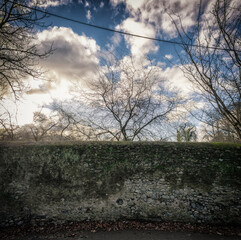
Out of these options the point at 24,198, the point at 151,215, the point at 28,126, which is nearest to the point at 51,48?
the point at 24,198

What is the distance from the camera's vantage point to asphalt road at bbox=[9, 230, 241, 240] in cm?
528

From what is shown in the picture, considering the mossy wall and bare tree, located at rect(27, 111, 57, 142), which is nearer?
the mossy wall

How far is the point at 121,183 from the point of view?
6.70m

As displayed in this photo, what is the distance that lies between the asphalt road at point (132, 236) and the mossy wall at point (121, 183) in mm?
697

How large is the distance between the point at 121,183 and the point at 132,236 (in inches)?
81.7

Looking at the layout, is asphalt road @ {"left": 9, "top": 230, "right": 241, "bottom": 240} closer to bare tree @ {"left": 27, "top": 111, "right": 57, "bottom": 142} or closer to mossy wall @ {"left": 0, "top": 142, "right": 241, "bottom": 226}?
mossy wall @ {"left": 0, "top": 142, "right": 241, "bottom": 226}

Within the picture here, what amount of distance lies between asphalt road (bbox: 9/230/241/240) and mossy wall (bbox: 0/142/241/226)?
70 centimetres

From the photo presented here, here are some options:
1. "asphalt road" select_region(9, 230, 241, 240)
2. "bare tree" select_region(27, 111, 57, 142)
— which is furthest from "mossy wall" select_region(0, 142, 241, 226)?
"bare tree" select_region(27, 111, 57, 142)

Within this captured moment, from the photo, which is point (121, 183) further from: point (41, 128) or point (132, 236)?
point (41, 128)

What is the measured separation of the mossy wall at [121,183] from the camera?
6.21 m

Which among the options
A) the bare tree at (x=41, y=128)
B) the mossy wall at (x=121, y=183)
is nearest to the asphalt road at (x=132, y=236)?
the mossy wall at (x=121, y=183)

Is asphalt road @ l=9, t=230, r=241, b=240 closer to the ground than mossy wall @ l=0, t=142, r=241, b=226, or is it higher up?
closer to the ground

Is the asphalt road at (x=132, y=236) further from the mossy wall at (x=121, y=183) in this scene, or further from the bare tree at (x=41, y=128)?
the bare tree at (x=41, y=128)

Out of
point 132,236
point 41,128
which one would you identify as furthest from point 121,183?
point 41,128
